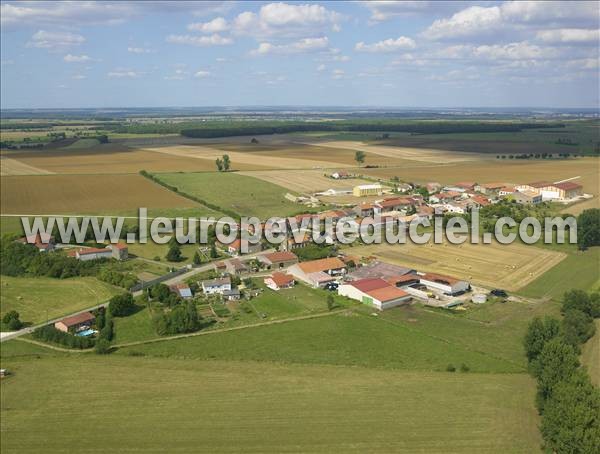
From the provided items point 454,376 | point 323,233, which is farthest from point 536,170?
point 454,376

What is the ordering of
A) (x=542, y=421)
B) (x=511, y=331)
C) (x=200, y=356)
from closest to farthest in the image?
(x=542, y=421) → (x=200, y=356) → (x=511, y=331)

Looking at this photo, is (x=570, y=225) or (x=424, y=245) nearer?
(x=424, y=245)

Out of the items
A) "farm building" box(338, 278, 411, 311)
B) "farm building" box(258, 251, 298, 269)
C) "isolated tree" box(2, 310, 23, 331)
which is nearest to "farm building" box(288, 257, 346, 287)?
"farm building" box(258, 251, 298, 269)

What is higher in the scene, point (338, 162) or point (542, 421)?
point (338, 162)

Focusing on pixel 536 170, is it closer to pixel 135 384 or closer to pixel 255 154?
pixel 255 154

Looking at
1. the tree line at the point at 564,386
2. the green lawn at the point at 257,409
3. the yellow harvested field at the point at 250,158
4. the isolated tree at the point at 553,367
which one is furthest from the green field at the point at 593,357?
the yellow harvested field at the point at 250,158

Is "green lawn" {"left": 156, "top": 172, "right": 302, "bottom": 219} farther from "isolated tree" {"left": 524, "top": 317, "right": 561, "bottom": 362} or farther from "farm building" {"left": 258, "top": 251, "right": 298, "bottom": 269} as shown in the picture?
"isolated tree" {"left": 524, "top": 317, "right": 561, "bottom": 362}

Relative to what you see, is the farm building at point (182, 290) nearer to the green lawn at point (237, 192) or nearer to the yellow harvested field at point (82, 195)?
the green lawn at point (237, 192)
